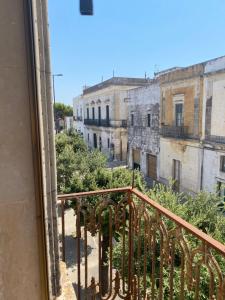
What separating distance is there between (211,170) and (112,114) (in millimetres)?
11713

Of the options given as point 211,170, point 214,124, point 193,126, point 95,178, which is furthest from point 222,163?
point 95,178

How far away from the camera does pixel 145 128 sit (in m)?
15.8

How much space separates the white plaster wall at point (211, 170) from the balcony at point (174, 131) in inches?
A: 60.6

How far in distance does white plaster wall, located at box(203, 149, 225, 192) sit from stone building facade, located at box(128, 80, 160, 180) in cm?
372

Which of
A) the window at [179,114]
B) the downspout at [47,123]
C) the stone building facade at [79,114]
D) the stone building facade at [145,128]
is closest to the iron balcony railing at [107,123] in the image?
the stone building facade at [145,128]

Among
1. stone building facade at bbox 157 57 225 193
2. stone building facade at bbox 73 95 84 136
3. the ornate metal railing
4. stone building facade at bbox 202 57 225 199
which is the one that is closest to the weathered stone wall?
stone building facade at bbox 157 57 225 193

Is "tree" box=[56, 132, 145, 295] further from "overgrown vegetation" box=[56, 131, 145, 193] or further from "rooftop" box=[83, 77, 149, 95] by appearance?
"rooftop" box=[83, 77, 149, 95]

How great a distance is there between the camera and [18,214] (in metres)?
1.23

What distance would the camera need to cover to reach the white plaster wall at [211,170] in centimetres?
1035

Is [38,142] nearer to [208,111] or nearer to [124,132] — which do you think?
[208,111]

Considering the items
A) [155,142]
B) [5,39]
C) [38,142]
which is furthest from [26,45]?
[155,142]

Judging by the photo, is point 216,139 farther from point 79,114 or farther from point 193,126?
point 79,114

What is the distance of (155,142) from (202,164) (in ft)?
12.6

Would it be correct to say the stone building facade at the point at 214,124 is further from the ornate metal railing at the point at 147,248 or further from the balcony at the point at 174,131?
the ornate metal railing at the point at 147,248
